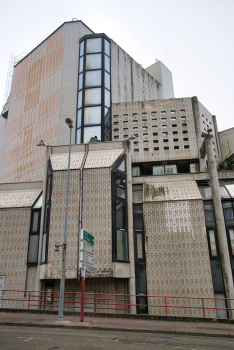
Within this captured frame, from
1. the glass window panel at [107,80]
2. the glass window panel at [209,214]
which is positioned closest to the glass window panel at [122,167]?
the glass window panel at [209,214]

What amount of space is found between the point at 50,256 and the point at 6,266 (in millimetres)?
4421

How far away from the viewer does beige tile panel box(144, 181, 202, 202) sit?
2431 cm

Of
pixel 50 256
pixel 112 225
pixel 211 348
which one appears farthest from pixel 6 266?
pixel 211 348

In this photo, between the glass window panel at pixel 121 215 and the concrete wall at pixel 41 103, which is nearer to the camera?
the glass window panel at pixel 121 215

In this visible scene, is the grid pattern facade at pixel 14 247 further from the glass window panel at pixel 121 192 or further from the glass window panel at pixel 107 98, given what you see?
the glass window panel at pixel 107 98

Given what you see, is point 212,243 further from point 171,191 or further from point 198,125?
point 198,125

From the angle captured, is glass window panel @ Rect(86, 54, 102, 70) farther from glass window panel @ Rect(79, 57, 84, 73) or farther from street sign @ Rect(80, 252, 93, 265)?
street sign @ Rect(80, 252, 93, 265)

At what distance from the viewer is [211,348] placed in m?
9.36

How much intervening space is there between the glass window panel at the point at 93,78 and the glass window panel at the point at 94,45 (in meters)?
3.50

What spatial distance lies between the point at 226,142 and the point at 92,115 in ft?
56.9

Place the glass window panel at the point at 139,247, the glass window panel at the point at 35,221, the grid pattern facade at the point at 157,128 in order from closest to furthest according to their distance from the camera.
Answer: the glass window panel at the point at 139,247
the glass window panel at the point at 35,221
the grid pattern facade at the point at 157,128

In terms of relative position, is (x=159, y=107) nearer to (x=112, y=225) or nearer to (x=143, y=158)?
(x=143, y=158)

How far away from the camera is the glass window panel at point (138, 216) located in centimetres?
2433

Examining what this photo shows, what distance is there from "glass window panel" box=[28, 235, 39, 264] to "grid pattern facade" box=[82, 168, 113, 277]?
4.94m
